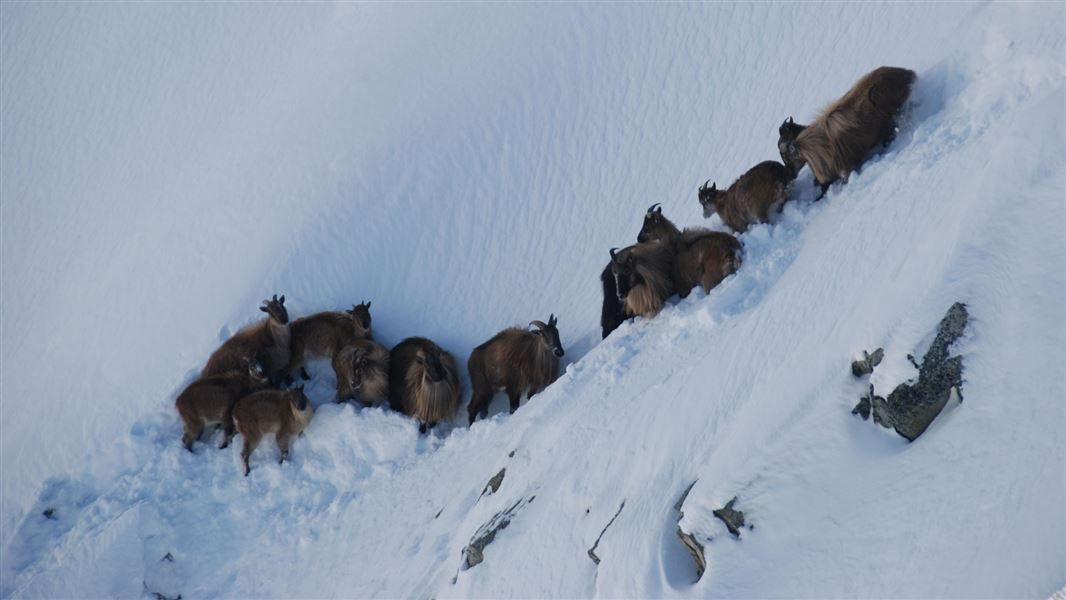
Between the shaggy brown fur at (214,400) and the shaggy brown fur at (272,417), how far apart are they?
21cm

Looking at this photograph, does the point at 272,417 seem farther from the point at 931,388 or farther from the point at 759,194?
the point at 931,388

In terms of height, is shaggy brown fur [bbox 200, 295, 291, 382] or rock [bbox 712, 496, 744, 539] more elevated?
shaggy brown fur [bbox 200, 295, 291, 382]

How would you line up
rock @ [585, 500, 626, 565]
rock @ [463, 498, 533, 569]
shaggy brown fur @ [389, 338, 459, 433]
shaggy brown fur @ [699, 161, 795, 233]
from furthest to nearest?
shaggy brown fur @ [389, 338, 459, 433] → shaggy brown fur @ [699, 161, 795, 233] → rock @ [463, 498, 533, 569] → rock @ [585, 500, 626, 565]

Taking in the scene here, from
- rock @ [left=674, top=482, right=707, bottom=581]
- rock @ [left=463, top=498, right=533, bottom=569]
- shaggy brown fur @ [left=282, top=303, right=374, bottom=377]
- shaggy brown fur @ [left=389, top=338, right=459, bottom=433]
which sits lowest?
rock @ [left=674, top=482, right=707, bottom=581]

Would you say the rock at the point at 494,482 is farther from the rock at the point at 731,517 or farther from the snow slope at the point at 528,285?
the rock at the point at 731,517

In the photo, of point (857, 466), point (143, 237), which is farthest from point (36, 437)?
point (857, 466)

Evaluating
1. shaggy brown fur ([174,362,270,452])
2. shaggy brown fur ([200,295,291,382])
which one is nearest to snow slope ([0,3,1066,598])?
shaggy brown fur ([174,362,270,452])

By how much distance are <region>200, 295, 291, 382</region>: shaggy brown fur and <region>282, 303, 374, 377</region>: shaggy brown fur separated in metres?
0.10

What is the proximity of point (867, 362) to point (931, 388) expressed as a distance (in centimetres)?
48

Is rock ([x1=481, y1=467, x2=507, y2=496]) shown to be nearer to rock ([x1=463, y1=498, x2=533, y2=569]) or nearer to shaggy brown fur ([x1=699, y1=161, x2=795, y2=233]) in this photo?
rock ([x1=463, y1=498, x2=533, y2=569])

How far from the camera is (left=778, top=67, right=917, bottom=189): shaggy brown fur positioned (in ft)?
29.9

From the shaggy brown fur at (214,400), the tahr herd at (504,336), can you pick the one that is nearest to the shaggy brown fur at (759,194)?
the tahr herd at (504,336)

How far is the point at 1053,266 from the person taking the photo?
6.34 metres

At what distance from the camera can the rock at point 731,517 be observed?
644 centimetres
